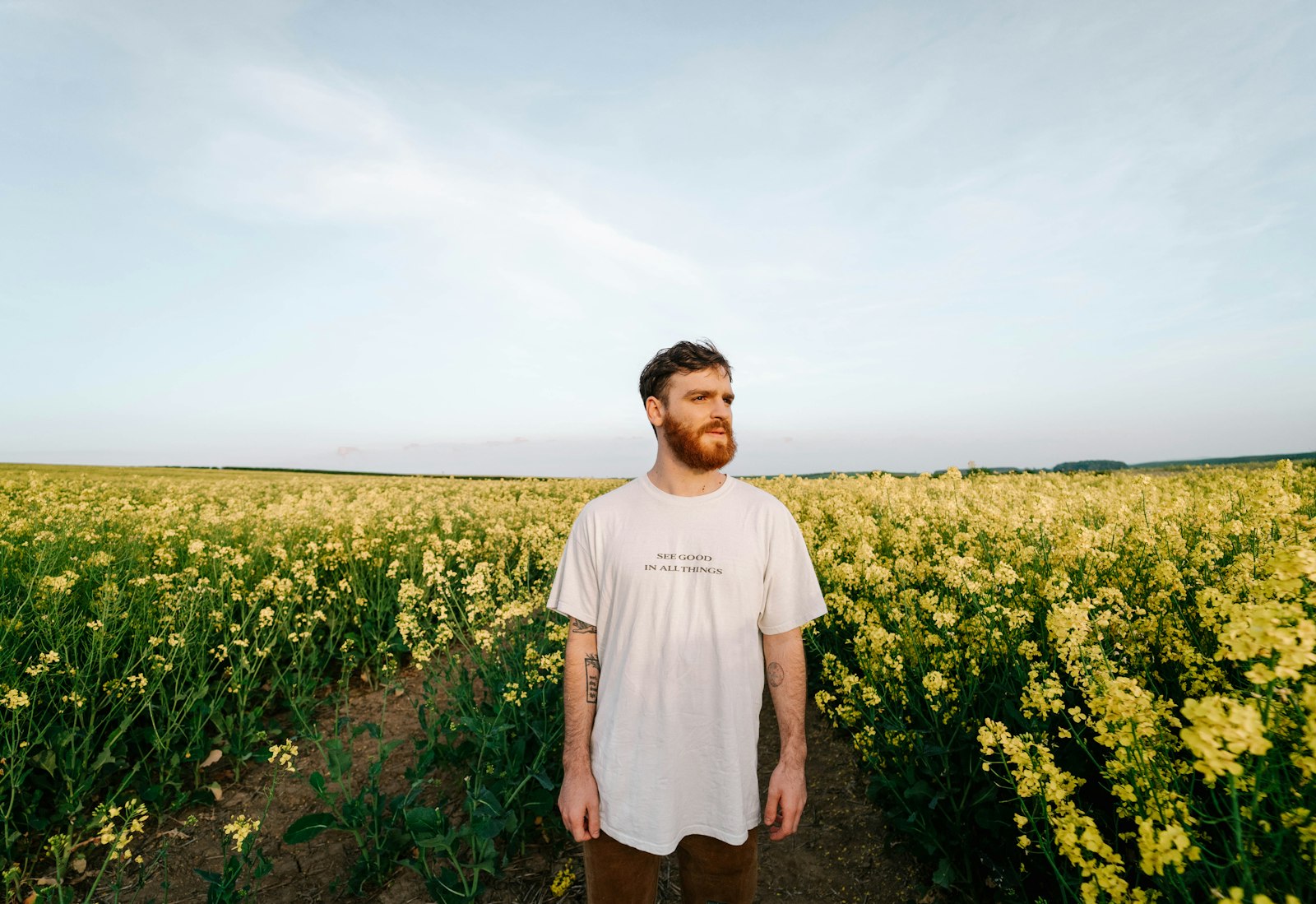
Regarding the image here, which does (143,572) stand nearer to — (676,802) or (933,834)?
(676,802)

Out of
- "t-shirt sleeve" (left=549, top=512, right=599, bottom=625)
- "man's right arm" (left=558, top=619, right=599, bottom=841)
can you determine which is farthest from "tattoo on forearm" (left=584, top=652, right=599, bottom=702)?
"t-shirt sleeve" (left=549, top=512, right=599, bottom=625)

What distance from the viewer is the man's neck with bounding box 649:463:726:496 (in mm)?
2441

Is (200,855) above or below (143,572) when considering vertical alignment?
below

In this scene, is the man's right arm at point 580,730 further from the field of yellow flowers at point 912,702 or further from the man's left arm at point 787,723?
the field of yellow flowers at point 912,702

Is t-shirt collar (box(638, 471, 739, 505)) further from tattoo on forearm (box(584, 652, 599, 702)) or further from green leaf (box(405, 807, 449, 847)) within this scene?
green leaf (box(405, 807, 449, 847))

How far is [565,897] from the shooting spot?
11.5ft

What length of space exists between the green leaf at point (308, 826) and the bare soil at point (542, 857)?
556 mm

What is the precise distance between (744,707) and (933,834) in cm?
183

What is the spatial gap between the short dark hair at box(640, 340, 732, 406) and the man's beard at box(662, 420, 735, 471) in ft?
0.55

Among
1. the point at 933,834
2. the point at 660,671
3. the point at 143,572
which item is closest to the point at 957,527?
the point at 933,834

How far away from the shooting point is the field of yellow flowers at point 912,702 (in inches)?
69.7

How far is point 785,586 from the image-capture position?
2445mm

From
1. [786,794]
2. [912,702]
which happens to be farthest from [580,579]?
[912,702]

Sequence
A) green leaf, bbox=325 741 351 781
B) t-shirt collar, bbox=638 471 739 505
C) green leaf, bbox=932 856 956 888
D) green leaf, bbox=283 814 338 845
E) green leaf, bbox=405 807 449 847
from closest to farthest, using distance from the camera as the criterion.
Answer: t-shirt collar, bbox=638 471 739 505
green leaf, bbox=405 807 449 847
green leaf, bbox=932 856 956 888
green leaf, bbox=283 814 338 845
green leaf, bbox=325 741 351 781
